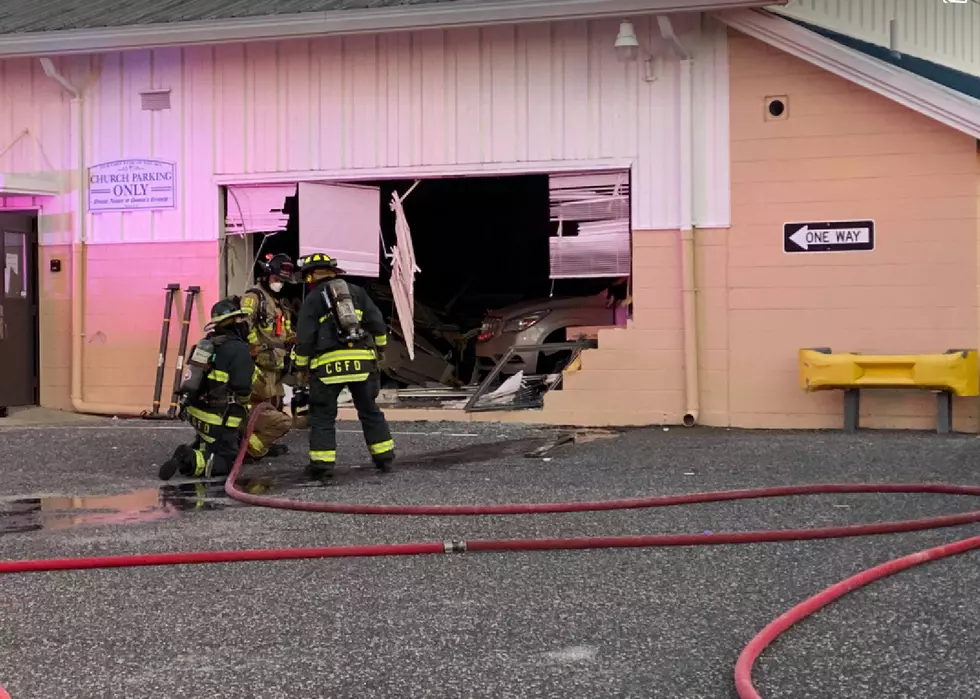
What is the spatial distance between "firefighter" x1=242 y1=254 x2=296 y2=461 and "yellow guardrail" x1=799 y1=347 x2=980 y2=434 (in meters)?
4.83

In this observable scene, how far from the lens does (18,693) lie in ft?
11.0

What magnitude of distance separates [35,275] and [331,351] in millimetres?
6434

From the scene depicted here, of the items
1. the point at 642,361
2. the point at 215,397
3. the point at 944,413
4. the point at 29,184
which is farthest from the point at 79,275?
the point at 944,413

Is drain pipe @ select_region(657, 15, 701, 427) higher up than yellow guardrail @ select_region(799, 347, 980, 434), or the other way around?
drain pipe @ select_region(657, 15, 701, 427)

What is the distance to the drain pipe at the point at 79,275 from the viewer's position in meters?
12.1

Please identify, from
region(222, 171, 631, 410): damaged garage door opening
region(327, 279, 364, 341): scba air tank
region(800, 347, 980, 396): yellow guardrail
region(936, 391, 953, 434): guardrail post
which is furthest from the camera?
region(222, 171, 631, 410): damaged garage door opening

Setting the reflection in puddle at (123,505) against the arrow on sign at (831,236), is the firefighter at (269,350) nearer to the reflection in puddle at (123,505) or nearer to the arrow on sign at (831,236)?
the reflection in puddle at (123,505)

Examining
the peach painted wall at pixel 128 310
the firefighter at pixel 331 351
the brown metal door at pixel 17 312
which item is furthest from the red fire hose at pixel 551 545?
the brown metal door at pixel 17 312

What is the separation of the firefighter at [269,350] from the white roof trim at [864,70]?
16.5 feet

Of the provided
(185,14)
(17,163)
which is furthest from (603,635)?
(17,163)

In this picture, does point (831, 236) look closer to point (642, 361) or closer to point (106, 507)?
point (642, 361)

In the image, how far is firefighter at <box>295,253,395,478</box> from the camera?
7527 millimetres

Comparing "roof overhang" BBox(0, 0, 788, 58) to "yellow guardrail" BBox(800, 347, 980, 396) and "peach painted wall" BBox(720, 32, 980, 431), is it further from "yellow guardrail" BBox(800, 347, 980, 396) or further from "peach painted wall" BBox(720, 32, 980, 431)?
"yellow guardrail" BBox(800, 347, 980, 396)

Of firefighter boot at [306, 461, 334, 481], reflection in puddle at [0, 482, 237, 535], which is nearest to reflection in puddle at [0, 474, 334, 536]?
reflection in puddle at [0, 482, 237, 535]
